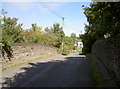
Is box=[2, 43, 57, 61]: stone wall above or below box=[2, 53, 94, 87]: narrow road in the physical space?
above

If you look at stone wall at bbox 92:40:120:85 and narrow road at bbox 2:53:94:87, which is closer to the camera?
stone wall at bbox 92:40:120:85

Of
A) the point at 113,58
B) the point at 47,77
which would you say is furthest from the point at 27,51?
the point at 113,58

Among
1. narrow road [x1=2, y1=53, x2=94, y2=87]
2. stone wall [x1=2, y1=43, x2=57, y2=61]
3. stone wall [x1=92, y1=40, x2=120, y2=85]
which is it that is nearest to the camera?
stone wall [x1=92, y1=40, x2=120, y2=85]

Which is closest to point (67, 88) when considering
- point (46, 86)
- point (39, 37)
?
point (46, 86)

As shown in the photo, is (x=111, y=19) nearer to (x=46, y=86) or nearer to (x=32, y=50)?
(x=46, y=86)

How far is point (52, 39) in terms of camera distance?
25.2 metres

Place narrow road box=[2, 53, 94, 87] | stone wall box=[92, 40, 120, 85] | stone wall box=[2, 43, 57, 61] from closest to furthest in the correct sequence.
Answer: stone wall box=[92, 40, 120, 85]
narrow road box=[2, 53, 94, 87]
stone wall box=[2, 43, 57, 61]

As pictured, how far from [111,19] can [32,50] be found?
11.2 m

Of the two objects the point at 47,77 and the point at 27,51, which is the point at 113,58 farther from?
the point at 27,51

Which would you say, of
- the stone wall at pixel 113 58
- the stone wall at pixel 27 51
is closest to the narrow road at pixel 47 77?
the stone wall at pixel 113 58

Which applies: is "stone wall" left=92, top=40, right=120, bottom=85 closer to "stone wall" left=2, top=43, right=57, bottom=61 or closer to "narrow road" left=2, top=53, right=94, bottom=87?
"narrow road" left=2, top=53, right=94, bottom=87

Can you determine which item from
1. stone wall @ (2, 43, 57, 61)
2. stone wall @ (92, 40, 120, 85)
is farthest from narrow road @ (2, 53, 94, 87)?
stone wall @ (2, 43, 57, 61)

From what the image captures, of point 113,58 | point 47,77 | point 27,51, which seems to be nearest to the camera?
point 113,58

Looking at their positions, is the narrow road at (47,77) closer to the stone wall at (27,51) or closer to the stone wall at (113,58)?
the stone wall at (113,58)
